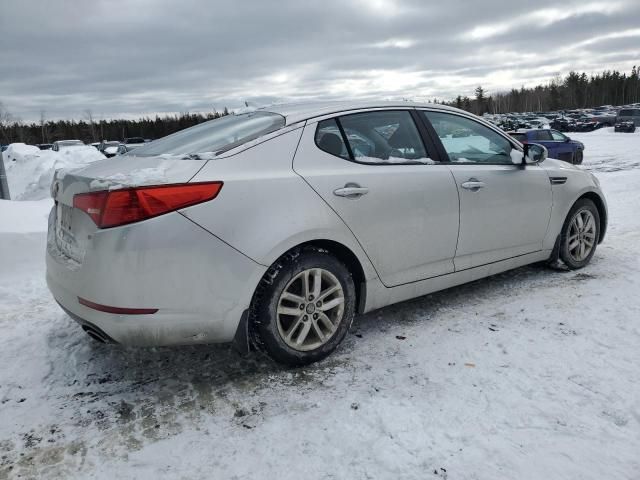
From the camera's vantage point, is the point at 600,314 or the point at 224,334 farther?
the point at 600,314

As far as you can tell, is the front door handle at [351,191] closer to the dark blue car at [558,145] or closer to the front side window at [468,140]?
the front side window at [468,140]

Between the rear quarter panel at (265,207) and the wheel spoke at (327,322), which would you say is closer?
the rear quarter panel at (265,207)

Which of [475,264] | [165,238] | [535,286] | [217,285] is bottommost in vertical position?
[535,286]

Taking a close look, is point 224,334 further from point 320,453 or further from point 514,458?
point 514,458

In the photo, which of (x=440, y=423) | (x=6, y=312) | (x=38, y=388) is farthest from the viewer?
(x=6, y=312)

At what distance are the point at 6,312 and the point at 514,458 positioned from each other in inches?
152

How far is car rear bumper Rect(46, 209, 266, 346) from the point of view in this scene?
2480 millimetres

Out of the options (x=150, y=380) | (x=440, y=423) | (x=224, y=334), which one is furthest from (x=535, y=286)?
(x=150, y=380)

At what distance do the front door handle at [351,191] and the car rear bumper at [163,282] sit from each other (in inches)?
26.8

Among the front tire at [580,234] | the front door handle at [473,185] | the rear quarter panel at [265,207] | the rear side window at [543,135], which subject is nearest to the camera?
the rear quarter panel at [265,207]

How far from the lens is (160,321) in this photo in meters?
2.59

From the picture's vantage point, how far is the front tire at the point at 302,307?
282 centimetres

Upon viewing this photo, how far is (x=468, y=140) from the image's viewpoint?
3.99 metres

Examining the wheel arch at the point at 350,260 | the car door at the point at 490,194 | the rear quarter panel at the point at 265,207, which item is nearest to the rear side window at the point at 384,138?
the car door at the point at 490,194
